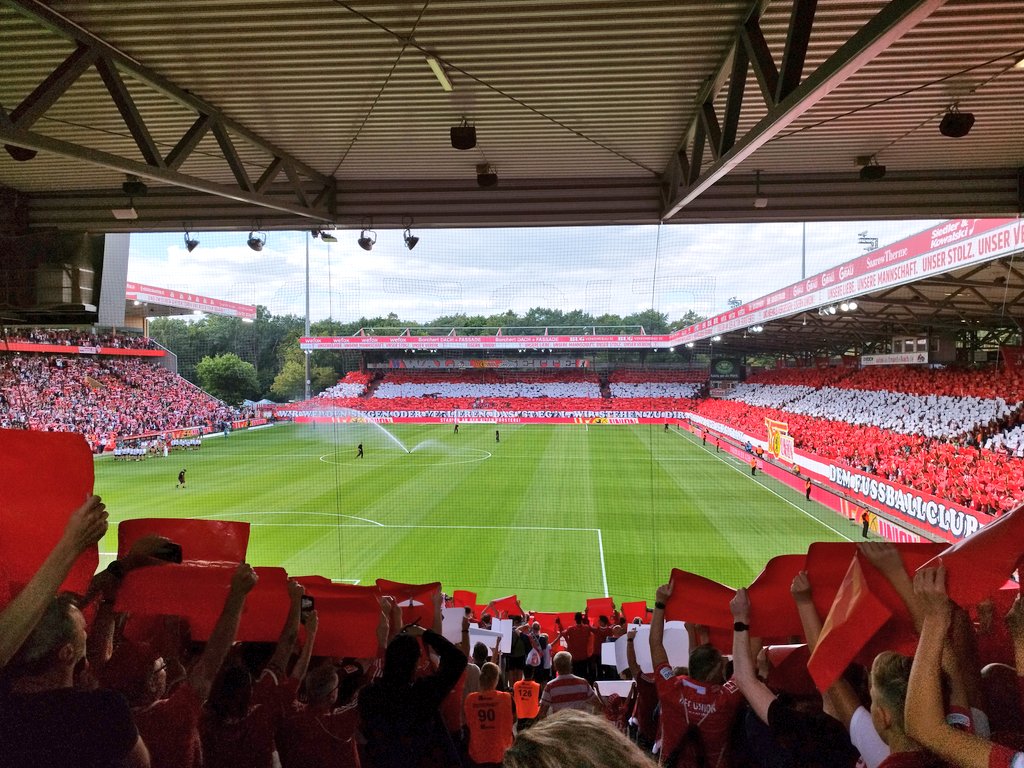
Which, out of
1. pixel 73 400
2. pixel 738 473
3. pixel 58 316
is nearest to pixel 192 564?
pixel 58 316

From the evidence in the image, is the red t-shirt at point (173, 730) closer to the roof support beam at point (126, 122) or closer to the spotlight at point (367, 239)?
the roof support beam at point (126, 122)

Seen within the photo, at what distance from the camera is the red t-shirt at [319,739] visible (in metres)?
1.75

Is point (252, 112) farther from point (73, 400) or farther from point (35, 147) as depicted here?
point (73, 400)

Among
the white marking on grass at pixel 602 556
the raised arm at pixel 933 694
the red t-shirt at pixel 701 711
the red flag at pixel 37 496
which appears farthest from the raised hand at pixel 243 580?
the white marking on grass at pixel 602 556

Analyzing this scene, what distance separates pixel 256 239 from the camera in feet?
18.7

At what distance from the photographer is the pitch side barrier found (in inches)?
370

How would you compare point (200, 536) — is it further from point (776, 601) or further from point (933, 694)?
point (933, 694)

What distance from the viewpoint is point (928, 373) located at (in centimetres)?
1664

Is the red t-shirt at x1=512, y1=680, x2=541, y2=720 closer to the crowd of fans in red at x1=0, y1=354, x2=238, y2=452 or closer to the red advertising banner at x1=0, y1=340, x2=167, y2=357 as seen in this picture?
the crowd of fans in red at x1=0, y1=354, x2=238, y2=452

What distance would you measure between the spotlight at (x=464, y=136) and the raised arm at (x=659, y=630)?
3.22 meters

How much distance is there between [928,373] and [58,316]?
19.7 meters

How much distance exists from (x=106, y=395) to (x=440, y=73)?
24.4 metres

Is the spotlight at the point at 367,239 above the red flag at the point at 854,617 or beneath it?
above

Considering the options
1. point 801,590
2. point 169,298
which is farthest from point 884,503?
point 169,298
